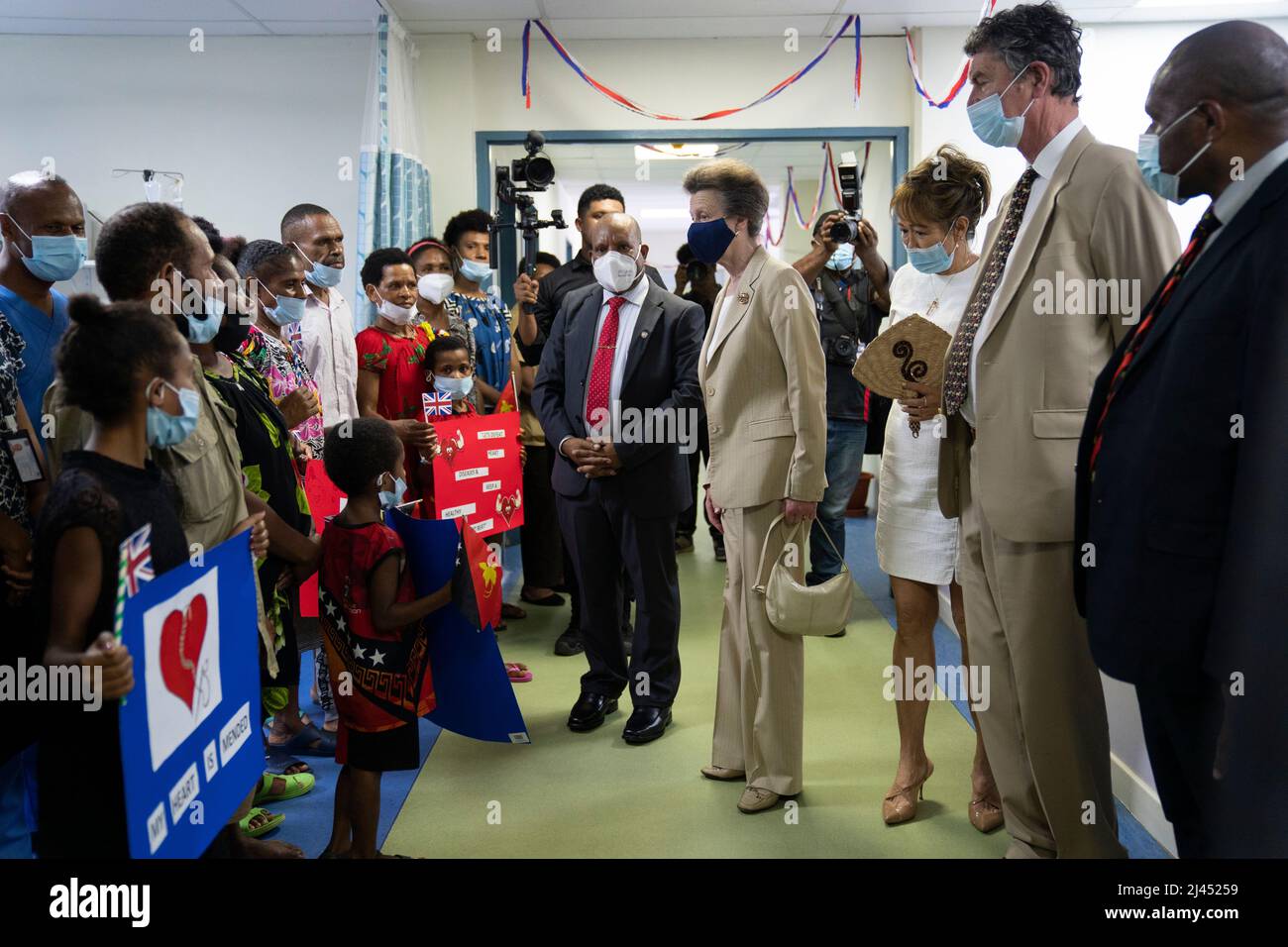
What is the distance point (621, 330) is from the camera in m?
2.99

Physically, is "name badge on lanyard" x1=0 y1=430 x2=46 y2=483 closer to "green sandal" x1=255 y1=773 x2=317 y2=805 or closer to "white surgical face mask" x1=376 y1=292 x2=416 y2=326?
"green sandal" x1=255 y1=773 x2=317 y2=805

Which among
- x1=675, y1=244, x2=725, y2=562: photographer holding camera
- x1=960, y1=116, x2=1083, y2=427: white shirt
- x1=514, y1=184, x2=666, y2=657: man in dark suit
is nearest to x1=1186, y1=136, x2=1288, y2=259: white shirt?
x1=960, y1=116, x2=1083, y2=427: white shirt

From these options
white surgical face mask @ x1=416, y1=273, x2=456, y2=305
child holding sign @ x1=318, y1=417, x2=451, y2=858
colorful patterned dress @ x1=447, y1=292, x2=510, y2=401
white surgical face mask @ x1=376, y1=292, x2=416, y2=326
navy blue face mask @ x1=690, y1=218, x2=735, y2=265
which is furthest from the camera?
colorful patterned dress @ x1=447, y1=292, x2=510, y2=401

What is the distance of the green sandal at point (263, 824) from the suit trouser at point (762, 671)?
117 centimetres

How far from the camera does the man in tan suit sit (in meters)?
1.80

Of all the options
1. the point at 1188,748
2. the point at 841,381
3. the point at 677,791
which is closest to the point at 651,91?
the point at 841,381

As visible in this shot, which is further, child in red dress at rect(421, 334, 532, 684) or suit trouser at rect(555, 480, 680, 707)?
child in red dress at rect(421, 334, 532, 684)

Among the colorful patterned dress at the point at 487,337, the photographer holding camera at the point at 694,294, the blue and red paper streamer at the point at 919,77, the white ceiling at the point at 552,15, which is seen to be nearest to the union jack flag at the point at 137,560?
the colorful patterned dress at the point at 487,337

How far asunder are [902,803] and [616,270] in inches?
66.6

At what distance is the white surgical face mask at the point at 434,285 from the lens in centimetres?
350

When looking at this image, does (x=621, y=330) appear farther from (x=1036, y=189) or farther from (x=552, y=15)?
(x=552, y=15)

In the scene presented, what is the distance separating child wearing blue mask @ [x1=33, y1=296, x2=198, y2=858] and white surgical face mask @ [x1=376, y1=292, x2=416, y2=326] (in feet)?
6.24

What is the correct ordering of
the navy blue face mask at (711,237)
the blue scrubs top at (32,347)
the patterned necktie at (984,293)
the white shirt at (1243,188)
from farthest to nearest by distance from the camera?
1. the navy blue face mask at (711,237)
2. the patterned necktie at (984,293)
3. the blue scrubs top at (32,347)
4. the white shirt at (1243,188)

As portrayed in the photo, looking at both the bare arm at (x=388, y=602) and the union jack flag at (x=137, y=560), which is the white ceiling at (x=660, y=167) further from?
the union jack flag at (x=137, y=560)
